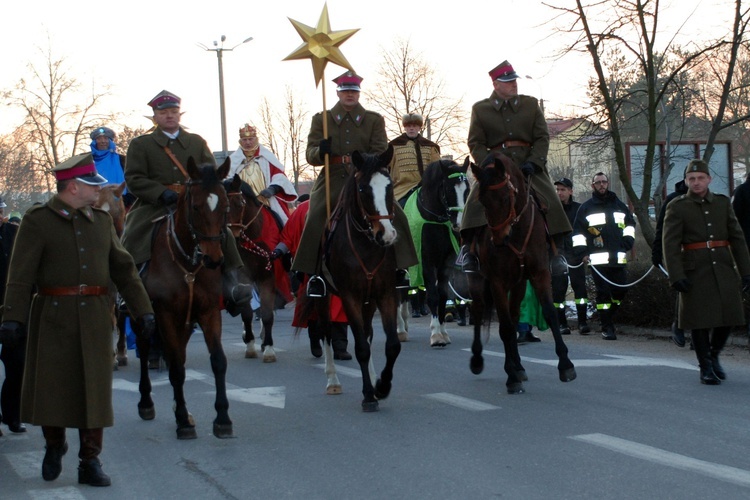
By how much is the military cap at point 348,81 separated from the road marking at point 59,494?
203 inches

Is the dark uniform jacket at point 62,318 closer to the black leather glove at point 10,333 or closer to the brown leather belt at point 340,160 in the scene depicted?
→ the black leather glove at point 10,333

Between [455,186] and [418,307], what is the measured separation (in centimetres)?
560

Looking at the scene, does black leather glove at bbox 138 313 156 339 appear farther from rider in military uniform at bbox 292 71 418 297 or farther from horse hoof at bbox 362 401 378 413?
rider in military uniform at bbox 292 71 418 297

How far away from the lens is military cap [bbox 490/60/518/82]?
35.7 ft

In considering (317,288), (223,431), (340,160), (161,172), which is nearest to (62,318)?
(223,431)

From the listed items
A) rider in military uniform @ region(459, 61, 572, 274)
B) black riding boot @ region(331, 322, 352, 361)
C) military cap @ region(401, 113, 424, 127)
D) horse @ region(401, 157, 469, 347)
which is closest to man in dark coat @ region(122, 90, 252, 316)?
rider in military uniform @ region(459, 61, 572, 274)

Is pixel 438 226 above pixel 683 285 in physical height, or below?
above

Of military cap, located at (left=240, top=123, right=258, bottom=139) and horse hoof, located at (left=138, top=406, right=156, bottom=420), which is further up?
military cap, located at (left=240, top=123, right=258, bottom=139)

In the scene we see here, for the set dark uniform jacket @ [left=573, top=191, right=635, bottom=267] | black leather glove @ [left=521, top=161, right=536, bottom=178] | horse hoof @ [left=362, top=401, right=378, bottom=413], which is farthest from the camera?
dark uniform jacket @ [left=573, top=191, right=635, bottom=267]

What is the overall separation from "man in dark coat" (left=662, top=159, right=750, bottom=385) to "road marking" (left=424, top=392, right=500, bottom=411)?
2.34 m

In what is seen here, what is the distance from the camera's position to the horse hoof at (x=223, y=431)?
8102 mm

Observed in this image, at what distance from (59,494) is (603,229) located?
10.3 meters

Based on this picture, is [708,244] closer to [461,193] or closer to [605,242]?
[461,193]

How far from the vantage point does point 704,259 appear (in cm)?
1029
